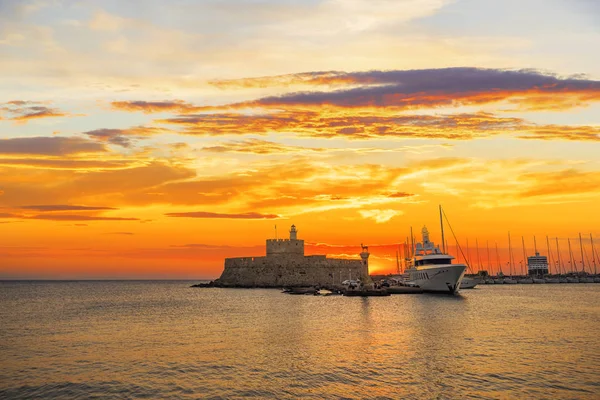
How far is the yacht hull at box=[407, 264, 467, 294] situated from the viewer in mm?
70938

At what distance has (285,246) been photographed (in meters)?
100

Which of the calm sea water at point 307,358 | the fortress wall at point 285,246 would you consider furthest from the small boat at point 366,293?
the calm sea water at point 307,358

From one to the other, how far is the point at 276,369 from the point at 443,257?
56.0 metres

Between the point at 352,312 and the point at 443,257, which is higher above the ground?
the point at 443,257

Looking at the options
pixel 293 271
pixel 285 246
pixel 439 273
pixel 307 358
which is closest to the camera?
pixel 307 358

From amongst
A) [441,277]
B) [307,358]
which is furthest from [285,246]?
[307,358]

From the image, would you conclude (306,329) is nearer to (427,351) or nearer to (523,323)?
(427,351)

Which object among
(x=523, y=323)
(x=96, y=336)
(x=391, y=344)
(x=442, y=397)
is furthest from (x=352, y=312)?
(x=442, y=397)

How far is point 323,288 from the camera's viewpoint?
93188 mm

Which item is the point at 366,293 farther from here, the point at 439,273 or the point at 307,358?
the point at 307,358

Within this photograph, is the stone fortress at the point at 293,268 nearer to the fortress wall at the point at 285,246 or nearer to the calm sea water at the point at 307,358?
the fortress wall at the point at 285,246

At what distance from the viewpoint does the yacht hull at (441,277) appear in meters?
70.9

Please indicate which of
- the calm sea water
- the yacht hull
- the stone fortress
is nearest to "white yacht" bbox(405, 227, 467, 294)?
the yacht hull

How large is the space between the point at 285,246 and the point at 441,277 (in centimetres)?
3656
